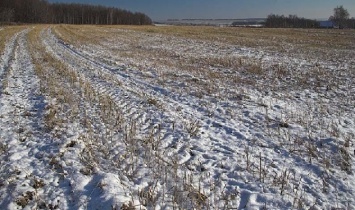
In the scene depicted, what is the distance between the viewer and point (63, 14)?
458ft

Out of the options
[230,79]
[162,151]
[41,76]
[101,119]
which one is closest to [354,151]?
[162,151]

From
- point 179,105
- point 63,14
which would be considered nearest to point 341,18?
point 63,14

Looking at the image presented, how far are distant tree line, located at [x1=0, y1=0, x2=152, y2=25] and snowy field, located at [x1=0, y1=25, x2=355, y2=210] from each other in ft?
312

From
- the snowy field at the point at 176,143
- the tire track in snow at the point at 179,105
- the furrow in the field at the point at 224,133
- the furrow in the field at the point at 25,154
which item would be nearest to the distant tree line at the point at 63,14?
the tire track in snow at the point at 179,105

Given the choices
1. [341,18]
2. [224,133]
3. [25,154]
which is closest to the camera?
[25,154]

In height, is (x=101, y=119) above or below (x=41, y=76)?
below

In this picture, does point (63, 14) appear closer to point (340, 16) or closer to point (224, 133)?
point (340, 16)

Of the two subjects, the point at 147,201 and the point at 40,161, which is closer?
the point at 147,201

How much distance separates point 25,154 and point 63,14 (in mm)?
147687

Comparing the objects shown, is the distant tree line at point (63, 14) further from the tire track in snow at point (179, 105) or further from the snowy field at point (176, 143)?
the snowy field at point (176, 143)

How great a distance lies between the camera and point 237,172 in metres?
5.62

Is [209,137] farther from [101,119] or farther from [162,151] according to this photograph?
[101,119]

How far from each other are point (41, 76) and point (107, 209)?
34.1 ft

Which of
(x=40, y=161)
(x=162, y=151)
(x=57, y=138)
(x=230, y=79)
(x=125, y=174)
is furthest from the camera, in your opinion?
(x=230, y=79)
